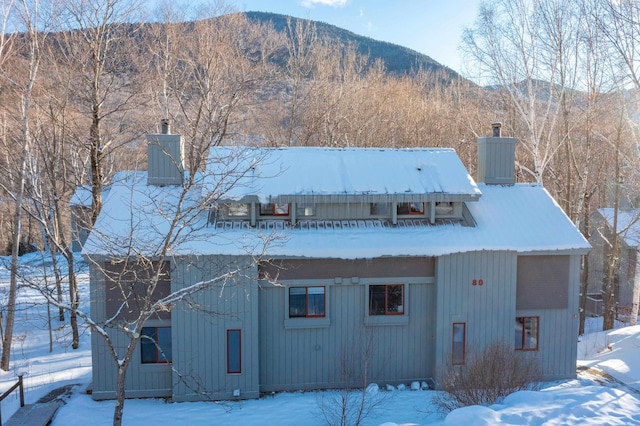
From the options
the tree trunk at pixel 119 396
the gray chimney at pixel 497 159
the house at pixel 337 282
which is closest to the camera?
the tree trunk at pixel 119 396

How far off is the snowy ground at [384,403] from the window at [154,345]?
0.96 m

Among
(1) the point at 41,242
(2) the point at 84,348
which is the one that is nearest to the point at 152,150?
(2) the point at 84,348

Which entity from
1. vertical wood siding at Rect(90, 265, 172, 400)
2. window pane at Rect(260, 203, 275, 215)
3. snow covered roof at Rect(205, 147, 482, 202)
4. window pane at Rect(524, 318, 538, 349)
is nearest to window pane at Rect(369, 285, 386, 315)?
snow covered roof at Rect(205, 147, 482, 202)

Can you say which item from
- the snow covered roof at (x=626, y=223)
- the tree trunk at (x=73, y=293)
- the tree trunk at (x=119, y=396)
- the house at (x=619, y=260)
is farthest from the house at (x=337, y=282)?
the snow covered roof at (x=626, y=223)

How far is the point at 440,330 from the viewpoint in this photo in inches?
450

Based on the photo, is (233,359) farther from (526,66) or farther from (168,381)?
(526,66)

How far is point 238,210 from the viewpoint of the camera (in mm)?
11750

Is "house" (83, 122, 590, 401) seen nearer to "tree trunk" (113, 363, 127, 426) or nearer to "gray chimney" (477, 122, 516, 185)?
"gray chimney" (477, 122, 516, 185)

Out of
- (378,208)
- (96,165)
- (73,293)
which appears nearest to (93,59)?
(96,165)

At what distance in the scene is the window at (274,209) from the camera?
11844 millimetres

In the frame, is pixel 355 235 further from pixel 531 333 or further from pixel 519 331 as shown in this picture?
pixel 531 333

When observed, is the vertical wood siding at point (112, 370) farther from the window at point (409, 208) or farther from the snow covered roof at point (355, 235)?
the window at point (409, 208)

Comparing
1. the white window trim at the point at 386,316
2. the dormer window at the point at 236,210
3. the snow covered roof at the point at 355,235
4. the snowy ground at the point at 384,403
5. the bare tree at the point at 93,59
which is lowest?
the snowy ground at the point at 384,403

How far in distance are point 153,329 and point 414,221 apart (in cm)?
723
